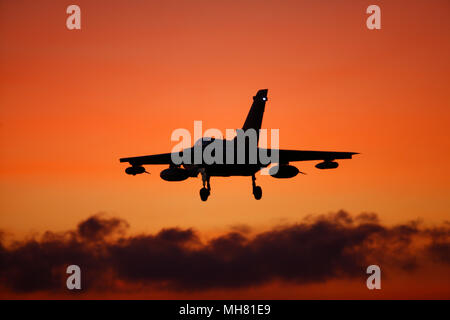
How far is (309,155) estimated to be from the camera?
61.2m

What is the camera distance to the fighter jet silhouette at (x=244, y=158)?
56.8 meters

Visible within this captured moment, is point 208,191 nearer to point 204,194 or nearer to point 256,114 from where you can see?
point 204,194

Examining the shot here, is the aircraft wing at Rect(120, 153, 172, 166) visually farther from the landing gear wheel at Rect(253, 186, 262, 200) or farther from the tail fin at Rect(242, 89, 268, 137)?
the landing gear wheel at Rect(253, 186, 262, 200)

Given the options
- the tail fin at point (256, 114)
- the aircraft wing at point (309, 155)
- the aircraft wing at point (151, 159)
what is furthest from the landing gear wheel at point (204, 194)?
the aircraft wing at point (309, 155)

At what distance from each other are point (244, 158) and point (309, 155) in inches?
323

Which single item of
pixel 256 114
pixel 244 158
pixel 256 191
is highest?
pixel 256 114

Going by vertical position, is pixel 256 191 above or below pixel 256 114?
below

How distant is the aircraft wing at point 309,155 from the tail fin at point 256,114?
3842mm

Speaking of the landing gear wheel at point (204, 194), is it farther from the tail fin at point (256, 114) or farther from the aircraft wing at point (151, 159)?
the tail fin at point (256, 114)

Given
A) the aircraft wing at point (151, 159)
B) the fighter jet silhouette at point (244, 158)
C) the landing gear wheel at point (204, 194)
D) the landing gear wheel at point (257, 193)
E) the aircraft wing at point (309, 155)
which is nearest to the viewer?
the fighter jet silhouette at point (244, 158)

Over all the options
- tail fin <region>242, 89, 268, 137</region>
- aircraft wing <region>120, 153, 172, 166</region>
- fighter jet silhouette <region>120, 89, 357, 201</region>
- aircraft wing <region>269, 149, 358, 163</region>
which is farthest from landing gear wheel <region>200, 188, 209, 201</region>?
aircraft wing <region>269, 149, 358, 163</region>

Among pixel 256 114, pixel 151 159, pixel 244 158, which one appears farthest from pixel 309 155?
pixel 151 159

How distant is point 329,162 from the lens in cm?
6034
